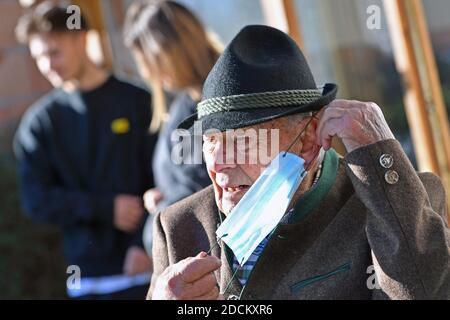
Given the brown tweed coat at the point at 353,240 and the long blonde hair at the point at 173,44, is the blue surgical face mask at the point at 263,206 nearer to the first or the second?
the brown tweed coat at the point at 353,240

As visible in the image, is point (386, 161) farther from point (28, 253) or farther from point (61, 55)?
point (28, 253)

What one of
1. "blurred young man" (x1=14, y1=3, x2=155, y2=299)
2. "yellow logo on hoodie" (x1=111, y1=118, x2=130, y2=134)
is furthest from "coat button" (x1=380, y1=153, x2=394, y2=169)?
"yellow logo on hoodie" (x1=111, y1=118, x2=130, y2=134)

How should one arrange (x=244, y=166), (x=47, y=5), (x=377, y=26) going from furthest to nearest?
(x=47, y=5) → (x=377, y=26) → (x=244, y=166)

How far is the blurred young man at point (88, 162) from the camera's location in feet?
16.0

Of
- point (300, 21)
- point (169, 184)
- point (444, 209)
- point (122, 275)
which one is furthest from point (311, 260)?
point (300, 21)

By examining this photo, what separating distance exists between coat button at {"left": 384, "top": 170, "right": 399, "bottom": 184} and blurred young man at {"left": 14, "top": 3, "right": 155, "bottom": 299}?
8.01 ft

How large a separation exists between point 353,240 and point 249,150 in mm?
394

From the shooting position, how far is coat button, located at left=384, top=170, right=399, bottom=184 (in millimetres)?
2555

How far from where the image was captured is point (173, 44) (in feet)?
14.2

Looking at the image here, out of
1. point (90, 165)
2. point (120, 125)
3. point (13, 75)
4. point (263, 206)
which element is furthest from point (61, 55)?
point (263, 206)

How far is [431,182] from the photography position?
2867mm

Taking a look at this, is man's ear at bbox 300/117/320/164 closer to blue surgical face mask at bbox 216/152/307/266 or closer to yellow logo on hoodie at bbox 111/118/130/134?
blue surgical face mask at bbox 216/152/307/266

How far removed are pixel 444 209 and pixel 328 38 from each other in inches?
105

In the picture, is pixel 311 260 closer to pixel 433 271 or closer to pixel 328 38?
pixel 433 271
